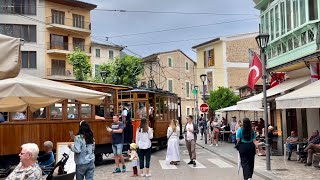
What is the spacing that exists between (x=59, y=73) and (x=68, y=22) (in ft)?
19.7

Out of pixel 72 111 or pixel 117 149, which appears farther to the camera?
pixel 72 111

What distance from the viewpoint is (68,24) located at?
52688 millimetres

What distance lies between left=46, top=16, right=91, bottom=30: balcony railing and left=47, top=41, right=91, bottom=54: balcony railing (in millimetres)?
2193

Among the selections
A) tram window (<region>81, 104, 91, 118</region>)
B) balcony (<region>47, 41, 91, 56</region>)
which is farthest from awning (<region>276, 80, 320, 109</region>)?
balcony (<region>47, 41, 91, 56</region>)

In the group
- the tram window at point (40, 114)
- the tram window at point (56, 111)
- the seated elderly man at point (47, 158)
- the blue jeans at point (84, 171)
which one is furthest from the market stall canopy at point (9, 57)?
the tram window at point (56, 111)

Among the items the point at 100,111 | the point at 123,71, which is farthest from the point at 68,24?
the point at 100,111

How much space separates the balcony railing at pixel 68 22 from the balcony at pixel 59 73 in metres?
5.25

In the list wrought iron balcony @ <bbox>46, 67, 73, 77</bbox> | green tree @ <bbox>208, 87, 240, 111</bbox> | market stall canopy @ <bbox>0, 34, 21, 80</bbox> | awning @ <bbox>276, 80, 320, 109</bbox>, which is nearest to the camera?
market stall canopy @ <bbox>0, 34, 21, 80</bbox>

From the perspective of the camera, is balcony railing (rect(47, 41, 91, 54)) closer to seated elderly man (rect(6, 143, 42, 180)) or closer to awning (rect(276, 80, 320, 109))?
awning (rect(276, 80, 320, 109))

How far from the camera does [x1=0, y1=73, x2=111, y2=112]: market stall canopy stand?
24.7ft

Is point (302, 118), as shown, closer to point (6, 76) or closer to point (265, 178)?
point (265, 178)

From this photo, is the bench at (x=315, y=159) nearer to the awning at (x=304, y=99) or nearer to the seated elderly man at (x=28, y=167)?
the awning at (x=304, y=99)

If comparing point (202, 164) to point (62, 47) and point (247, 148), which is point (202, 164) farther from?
point (62, 47)

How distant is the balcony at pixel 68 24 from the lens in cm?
5088
